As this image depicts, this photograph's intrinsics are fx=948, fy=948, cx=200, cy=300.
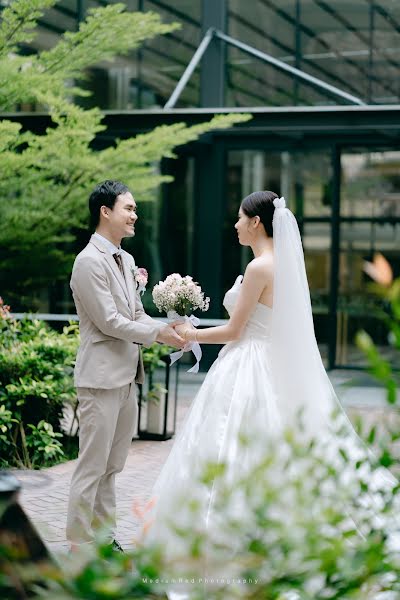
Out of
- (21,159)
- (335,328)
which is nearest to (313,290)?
(335,328)

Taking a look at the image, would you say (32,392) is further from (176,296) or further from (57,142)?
(57,142)

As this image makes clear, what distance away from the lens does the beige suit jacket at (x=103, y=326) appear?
16.1 feet

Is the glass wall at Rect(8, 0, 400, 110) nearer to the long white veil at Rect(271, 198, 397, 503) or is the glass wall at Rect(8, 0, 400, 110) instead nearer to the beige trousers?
the long white veil at Rect(271, 198, 397, 503)

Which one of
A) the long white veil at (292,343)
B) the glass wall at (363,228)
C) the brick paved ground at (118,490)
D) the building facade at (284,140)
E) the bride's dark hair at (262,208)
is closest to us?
the long white veil at (292,343)

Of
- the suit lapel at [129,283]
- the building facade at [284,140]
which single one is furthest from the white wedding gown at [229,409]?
the building facade at [284,140]

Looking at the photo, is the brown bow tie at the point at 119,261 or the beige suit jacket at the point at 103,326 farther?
the brown bow tie at the point at 119,261

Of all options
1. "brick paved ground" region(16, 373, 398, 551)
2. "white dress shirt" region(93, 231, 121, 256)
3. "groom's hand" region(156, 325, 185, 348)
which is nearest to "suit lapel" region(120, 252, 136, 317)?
"white dress shirt" region(93, 231, 121, 256)

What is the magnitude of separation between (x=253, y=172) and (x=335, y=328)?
2.71 meters

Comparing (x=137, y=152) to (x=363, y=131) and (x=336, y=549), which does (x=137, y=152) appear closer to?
(x=363, y=131)

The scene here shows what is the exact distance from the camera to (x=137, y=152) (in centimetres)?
1045

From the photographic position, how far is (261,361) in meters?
5.09

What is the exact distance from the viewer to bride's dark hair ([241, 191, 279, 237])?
17.0ft

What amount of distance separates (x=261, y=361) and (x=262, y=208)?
33.0 inches

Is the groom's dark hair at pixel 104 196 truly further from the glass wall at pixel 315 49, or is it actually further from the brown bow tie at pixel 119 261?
the glass wall at pixel 315 49
